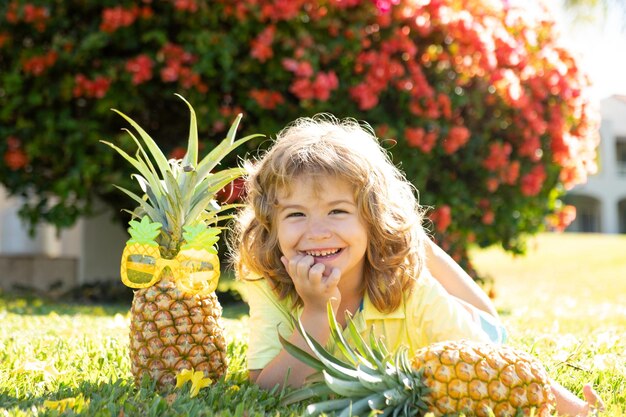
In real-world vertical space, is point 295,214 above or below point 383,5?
below

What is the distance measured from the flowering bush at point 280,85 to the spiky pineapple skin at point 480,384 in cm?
398

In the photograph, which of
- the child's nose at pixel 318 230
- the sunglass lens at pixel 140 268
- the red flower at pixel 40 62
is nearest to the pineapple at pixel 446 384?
the child's nose at pixel 318 230

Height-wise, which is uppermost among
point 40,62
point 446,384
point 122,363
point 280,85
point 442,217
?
point 40,62

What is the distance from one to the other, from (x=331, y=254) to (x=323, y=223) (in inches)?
4.5

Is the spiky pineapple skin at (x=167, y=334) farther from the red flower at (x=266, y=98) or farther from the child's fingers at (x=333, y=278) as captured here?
the red flower at (x=266, y=98)

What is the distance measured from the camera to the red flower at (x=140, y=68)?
606cm

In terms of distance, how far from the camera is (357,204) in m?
2.72

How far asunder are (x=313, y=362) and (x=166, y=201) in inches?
34.5

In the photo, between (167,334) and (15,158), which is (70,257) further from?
(167,334)

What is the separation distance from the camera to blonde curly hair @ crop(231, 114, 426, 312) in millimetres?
2713

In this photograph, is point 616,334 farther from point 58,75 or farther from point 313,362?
point 58,75

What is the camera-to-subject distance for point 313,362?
2268mm

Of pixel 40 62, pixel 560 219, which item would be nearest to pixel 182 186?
pixel 40 62

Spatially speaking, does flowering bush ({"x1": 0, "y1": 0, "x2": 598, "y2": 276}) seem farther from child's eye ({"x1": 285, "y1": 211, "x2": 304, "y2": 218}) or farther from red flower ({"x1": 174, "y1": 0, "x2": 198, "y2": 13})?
child's eye ({"x1": 285, "y1": 211, "x2": 304, "y2": 218})
